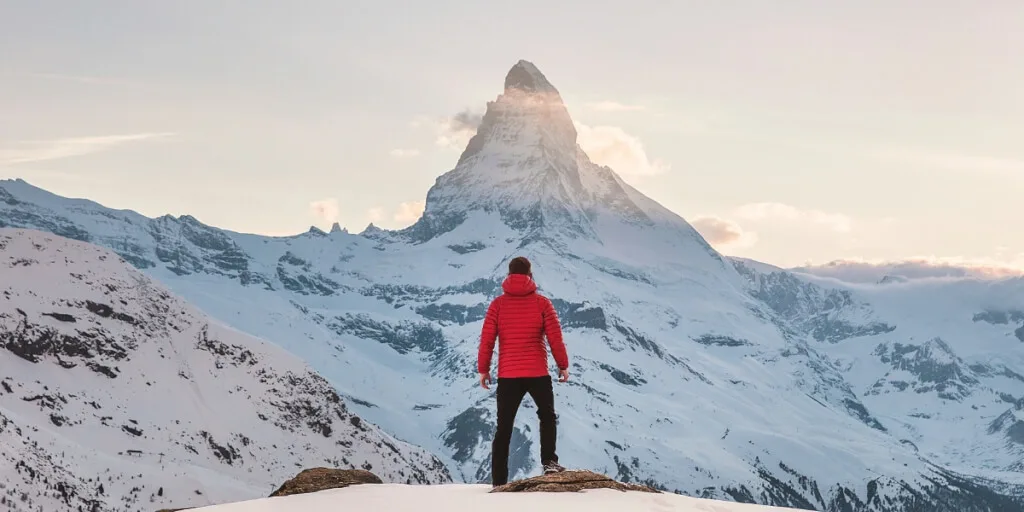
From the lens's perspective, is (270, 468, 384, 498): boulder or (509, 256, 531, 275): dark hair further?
(270, 468, 384, 498): boulder

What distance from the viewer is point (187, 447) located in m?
165

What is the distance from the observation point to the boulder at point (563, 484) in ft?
71.3

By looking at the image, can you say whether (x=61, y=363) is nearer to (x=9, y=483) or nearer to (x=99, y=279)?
(x=99, y=279)

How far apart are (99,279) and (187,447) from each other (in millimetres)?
48948

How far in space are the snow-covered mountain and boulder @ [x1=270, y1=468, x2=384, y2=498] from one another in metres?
97.0

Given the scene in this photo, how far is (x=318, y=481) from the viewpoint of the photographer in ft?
86.0

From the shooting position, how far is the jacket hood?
22.5m

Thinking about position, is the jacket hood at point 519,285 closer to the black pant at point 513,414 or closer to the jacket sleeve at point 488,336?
the jacket sleeve at point 488,336

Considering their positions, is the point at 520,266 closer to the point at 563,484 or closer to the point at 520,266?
the point at 520,266

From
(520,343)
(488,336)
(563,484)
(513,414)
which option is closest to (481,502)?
(563,484)

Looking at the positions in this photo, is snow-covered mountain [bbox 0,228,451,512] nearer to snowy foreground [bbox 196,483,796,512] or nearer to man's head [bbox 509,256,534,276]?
snowy foreground [bbox 196,483,796,512]

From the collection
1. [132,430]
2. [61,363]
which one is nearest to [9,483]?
[132,430]

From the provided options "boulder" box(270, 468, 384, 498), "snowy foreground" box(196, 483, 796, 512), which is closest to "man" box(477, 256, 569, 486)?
"snowy foreground" box(196, 483, 796, 512)

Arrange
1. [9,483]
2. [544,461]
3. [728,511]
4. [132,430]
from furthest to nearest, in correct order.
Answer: [132,430], [9,483], [544,461], [728,511]
